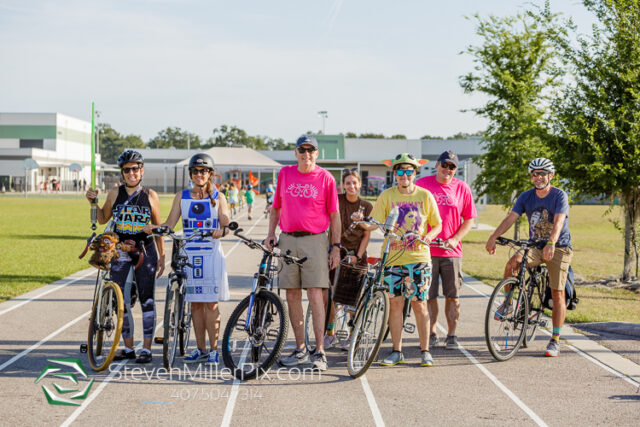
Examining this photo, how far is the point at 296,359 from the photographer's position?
6570mm

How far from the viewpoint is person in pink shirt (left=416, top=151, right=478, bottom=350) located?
7.32 meters

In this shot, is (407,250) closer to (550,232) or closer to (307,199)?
(307,199)

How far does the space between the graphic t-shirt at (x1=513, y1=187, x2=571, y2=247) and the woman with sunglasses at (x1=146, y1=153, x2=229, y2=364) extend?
307 cm

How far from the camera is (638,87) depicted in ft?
41.8

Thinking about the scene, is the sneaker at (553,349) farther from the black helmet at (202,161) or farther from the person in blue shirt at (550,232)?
the black helmet at (202,161)

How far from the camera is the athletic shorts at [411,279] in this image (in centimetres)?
652

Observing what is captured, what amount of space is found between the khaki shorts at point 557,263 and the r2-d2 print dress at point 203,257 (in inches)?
123

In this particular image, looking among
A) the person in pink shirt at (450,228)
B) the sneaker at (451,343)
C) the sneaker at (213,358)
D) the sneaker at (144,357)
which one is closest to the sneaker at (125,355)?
the sneaker at (144,357)

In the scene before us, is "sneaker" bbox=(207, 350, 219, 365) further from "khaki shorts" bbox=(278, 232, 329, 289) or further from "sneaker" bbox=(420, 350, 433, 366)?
"sneaker" bbox=(420, 350, 433, 366)

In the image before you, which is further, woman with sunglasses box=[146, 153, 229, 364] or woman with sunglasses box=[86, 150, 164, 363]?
woman with sunglasses box=[86, 150, 164, 363]

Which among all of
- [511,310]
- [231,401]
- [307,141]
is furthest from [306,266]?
[511,310]

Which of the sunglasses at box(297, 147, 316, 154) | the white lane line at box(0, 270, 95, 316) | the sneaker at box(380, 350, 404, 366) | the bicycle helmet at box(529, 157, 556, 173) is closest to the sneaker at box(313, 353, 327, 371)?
the sneaker at box(380, 350, 404, 366)

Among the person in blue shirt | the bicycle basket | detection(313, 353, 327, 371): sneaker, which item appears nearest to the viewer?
detection(313, 353, 327, 371): sneaker

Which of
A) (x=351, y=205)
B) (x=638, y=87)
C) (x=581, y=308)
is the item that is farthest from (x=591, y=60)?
(x=351, y=205)
